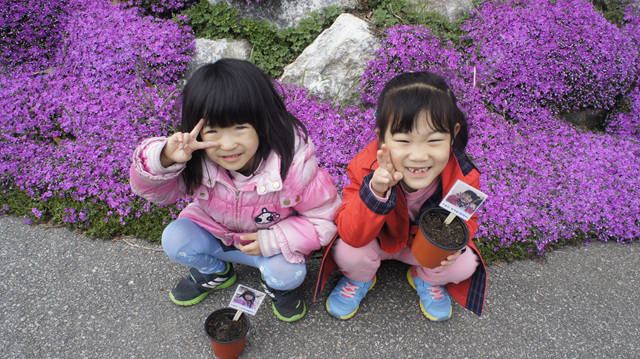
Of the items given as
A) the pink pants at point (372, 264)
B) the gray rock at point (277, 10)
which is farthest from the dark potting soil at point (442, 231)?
the gray rock at point (277, 10)

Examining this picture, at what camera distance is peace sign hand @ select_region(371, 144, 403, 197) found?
174cm

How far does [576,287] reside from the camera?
2633 mm

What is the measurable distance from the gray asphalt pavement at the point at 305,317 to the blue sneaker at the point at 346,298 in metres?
0.06

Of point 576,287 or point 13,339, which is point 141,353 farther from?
point 576,287

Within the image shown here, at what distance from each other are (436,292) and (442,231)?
0.68 m

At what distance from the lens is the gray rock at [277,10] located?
4211 millimetres

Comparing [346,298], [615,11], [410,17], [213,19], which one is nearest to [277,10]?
[213,19]

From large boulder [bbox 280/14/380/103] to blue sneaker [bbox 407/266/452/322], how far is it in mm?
1963

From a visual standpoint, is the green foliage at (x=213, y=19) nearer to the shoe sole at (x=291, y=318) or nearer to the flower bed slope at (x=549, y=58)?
the flower bed slope at (x=549, y=58)

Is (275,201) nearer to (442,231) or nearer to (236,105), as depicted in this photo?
(236,105)

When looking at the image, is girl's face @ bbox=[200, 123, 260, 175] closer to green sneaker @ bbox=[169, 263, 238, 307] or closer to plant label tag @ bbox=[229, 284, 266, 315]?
plant label tag @ bbox=[229, 284, 266, 315]

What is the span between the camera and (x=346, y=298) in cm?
235

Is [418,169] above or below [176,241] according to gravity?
above

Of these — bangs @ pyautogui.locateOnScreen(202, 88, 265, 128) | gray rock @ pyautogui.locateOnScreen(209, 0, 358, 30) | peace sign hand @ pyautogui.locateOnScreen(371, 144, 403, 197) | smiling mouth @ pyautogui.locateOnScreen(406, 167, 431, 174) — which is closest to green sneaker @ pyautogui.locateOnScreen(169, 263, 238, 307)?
bangs @ pyautogui.locateOnScreen(202, 88, 265, 128)
